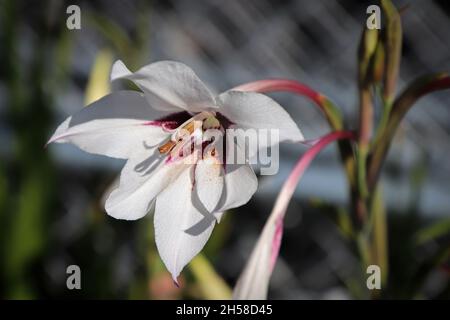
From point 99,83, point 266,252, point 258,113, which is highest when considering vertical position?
point 99,83

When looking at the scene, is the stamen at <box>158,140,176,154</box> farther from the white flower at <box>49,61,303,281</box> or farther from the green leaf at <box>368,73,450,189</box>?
the green leaf at <box>368,73,450,189</box>

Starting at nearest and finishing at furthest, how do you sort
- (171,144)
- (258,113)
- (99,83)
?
(258,113)
(171,144)
(99,83)

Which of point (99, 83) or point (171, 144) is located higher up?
point (99, 83)

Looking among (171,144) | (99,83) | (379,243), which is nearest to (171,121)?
(171,144)

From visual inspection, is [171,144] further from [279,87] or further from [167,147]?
[279,87]

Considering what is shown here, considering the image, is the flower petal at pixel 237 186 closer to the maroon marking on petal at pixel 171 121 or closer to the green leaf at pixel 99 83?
the maroon marking on petal at pixel 171 121
